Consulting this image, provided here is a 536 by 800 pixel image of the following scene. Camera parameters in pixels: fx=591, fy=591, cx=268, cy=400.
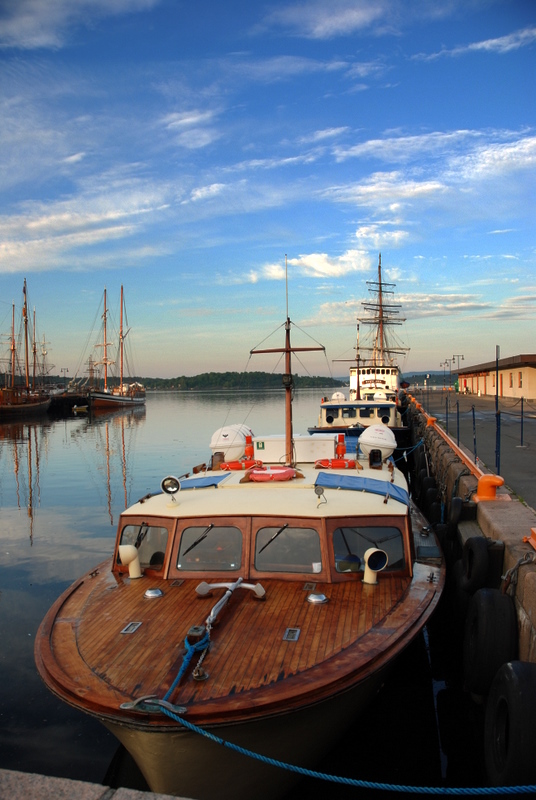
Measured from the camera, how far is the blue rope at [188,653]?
4998mm

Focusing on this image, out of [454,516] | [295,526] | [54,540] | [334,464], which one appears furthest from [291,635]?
[54,540]

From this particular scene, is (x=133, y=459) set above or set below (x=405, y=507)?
below

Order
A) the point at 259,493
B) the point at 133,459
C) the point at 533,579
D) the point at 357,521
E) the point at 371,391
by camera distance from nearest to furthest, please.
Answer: the point at 533,579 < the point at 357,521 < the point at 259,493 < the point at 133,459 < the point at 371,391

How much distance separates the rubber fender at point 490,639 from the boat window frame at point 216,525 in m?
2.70

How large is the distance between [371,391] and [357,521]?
3296 centimetres

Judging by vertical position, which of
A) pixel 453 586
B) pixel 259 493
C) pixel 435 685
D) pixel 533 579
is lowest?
pixel 435 685

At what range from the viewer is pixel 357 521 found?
291 inches

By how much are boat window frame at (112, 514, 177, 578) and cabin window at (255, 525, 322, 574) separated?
1.16 meters

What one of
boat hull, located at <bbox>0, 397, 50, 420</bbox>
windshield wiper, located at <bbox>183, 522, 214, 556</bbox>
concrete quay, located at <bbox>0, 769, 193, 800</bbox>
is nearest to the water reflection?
windshield wiper, located at <bbox>183, 522, 214, 556</bbox>

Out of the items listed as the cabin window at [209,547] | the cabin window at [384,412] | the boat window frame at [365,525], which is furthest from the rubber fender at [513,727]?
the cabin window at [384,412]

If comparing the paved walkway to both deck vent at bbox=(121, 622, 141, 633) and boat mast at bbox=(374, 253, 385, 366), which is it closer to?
deck vent at bbox=(121, 622, 141, 633)

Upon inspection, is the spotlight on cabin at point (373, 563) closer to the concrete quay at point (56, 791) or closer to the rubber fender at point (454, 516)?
the rubber fender at point (454, 516)

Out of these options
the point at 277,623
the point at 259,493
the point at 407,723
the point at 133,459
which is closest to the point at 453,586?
the point at 407,723

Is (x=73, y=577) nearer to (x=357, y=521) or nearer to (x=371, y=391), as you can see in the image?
(x=357, y=521)
